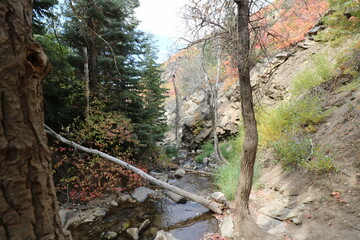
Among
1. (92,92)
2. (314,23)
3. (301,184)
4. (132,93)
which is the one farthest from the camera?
(314,23)

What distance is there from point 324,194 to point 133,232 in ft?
13.9

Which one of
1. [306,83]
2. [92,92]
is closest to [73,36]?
[92,92]

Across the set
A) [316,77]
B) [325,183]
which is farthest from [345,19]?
[325,183]

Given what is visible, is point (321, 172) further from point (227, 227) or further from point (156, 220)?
point (156, 220)

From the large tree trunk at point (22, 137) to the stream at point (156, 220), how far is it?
405 centimetres

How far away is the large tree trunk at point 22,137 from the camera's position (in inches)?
27.2

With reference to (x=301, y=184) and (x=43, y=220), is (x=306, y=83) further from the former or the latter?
(x=43, y=220)

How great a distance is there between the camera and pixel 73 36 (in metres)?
7.25

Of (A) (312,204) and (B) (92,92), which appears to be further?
(B) (92,92)

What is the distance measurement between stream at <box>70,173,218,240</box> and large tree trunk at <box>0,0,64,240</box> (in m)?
4.05

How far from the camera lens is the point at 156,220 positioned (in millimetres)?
4883

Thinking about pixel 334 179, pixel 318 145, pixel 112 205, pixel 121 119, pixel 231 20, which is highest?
pixel 231 20

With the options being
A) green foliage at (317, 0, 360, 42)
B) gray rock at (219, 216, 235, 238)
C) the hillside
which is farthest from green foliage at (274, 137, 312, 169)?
green foliage at (317, 0, 360, 42)

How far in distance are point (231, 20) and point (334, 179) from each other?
3.77 metres
